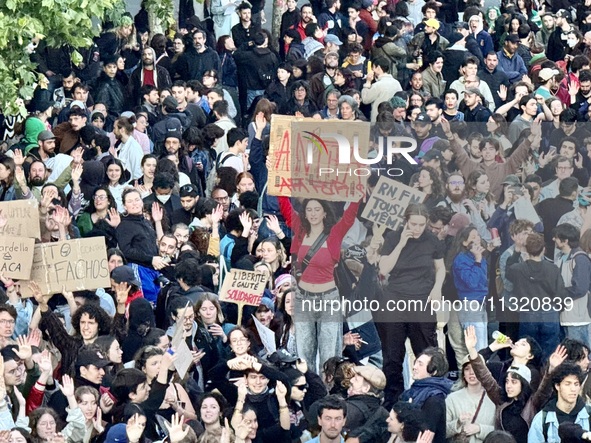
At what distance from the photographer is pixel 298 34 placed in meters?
24.0

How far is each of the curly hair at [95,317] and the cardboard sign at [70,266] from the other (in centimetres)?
69

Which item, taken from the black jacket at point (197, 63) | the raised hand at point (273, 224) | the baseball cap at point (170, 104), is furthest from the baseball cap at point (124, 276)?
the black jacket at point (197, 63)

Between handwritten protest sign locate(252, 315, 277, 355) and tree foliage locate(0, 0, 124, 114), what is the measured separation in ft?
14.3

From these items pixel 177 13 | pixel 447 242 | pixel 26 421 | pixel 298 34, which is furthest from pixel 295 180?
pixel 177 13

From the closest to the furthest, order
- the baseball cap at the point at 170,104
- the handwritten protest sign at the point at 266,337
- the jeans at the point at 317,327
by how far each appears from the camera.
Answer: the handwritten protest sign at the point at 266,337 → the jeans at the point at 317,327 → the baseball cap at the point at 170,104

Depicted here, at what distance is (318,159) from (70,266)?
246cm

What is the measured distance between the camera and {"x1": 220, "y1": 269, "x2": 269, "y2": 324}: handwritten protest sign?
48.8 feet

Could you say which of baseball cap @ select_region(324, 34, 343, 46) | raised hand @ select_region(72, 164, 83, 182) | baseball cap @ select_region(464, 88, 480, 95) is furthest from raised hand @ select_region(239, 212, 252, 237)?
baseball cap @ select_region(324, 34, 343, 46)

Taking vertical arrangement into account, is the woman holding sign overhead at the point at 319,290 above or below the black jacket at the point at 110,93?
below

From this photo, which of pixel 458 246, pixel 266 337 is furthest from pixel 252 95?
pixel 266 337

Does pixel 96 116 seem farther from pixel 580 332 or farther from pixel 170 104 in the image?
pixel 580 332

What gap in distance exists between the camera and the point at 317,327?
1483 centimetres

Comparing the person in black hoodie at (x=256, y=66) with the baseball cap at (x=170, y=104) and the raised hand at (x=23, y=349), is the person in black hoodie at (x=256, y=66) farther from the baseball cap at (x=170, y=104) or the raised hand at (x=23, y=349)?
the raised hand at (x=23, y=349)

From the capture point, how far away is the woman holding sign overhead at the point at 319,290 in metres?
14.8
